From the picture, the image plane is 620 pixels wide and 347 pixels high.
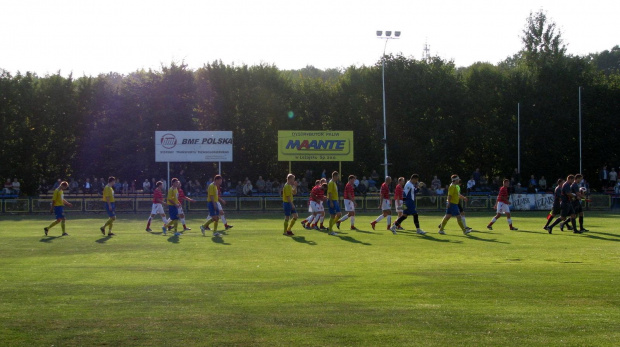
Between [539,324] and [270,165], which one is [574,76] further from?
[539,324]

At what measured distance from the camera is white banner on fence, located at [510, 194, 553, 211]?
4178 centimetres

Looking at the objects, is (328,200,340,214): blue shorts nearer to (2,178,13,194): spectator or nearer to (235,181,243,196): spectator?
(235,181,243,196): spectator

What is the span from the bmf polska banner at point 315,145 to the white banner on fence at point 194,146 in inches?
152

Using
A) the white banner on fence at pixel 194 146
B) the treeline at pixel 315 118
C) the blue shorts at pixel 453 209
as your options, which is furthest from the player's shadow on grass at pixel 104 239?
the treeline at pixel 315 118

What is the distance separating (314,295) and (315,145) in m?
36.4

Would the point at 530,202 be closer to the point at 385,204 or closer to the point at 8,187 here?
the point at 385,204

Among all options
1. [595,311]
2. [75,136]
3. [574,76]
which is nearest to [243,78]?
[75,136]

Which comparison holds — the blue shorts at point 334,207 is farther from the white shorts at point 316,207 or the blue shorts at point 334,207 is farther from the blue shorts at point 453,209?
the blue shorts at point 453,209

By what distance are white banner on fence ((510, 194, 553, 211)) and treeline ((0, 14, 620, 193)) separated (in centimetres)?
1066

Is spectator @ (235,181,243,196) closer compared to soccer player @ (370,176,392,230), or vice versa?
soccer player @ (370,176,392,230)

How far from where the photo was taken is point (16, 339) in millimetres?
7586

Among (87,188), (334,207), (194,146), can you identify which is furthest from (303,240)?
(87,188)

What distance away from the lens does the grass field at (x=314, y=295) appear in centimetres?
775

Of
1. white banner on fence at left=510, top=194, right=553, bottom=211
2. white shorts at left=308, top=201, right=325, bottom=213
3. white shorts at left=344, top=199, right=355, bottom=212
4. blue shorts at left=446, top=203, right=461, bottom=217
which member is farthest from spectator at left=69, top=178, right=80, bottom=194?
blue shorts at left=446, top=203, right=461, bottom=217
